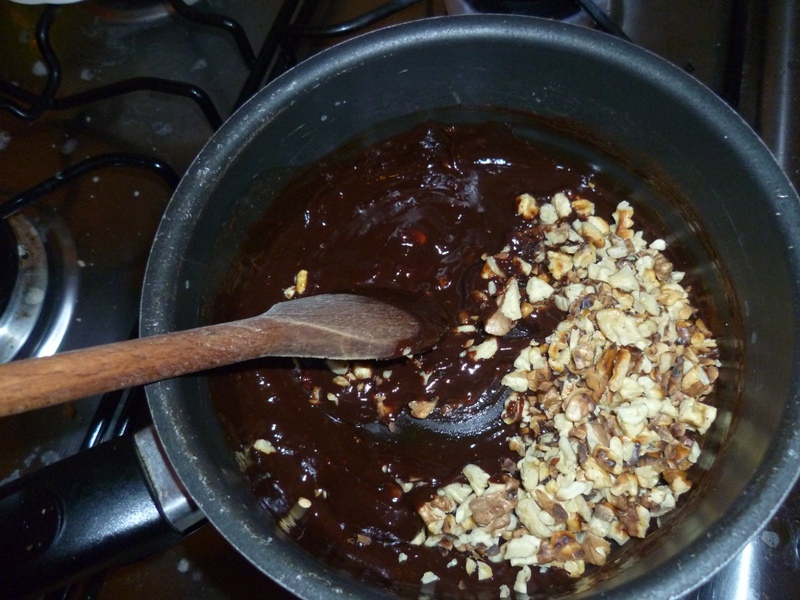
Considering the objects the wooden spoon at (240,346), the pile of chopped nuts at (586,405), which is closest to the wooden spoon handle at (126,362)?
the wooden spoon at (240,346)

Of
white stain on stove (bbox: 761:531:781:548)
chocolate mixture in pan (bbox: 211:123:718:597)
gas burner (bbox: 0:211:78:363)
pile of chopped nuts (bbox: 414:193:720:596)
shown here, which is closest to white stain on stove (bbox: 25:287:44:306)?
gas burner (bbox: 0:211:78:363)

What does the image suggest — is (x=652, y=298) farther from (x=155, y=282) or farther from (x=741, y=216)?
(x=155, y=282)

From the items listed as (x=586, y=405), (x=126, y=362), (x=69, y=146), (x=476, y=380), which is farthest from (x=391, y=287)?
(x=69, y=146)

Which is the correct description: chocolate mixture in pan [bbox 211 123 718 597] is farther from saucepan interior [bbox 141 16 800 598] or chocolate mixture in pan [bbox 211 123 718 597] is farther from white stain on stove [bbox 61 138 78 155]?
Result: white stain on stove [bbox 61 138 78 155]

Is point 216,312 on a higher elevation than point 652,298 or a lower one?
lower

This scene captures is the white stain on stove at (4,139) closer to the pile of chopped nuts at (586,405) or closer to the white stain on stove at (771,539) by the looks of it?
the pile of chopped nuts at (586,405)

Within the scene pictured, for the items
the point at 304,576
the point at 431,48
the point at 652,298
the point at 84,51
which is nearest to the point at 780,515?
the point at 652,298

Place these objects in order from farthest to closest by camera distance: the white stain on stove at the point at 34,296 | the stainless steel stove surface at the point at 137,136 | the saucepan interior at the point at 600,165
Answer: the white stain on stove at the point at 34,296
the stainless steel stove surface at the point at 137,136
the saucepan interior at the point at 600,165
